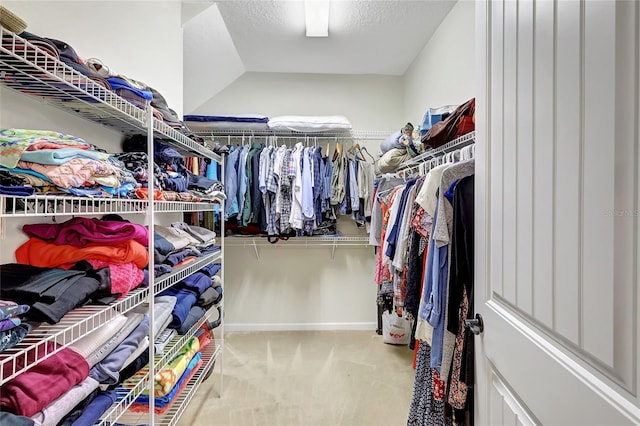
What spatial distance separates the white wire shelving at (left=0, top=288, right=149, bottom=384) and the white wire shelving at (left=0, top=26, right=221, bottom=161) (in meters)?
0.65

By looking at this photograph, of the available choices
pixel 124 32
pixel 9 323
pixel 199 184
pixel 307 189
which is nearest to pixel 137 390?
pixel 9 323

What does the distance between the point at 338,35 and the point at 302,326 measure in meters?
2.67

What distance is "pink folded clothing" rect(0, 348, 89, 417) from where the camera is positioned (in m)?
0.72

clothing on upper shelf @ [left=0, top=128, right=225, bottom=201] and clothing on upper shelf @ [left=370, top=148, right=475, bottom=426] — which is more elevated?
clothing on upper shelf @ [left=0, top=128, right=225, bottom=201]

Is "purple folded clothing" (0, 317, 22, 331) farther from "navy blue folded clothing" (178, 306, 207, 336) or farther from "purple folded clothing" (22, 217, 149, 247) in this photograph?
"navy blue folded clothing" (178, 306, 207, 336)

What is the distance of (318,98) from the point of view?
10.5 feet

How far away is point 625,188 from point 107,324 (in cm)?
134

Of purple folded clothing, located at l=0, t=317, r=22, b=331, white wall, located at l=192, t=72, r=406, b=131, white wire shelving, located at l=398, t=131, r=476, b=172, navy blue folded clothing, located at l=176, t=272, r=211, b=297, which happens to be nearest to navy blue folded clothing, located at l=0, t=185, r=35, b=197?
purple folded clothing, located at l=0, t=317, r=22, b=331

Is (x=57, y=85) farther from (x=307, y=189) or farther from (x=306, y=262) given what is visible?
(x=306, y=262)

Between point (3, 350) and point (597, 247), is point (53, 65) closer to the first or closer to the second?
point (3, 350)

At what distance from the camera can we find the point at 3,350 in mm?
653

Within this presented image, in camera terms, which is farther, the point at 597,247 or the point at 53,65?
the point at 53,65

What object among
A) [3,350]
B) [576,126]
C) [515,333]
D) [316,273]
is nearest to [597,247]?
[576,126]

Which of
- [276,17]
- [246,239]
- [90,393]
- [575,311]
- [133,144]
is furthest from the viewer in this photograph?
[246,239]
